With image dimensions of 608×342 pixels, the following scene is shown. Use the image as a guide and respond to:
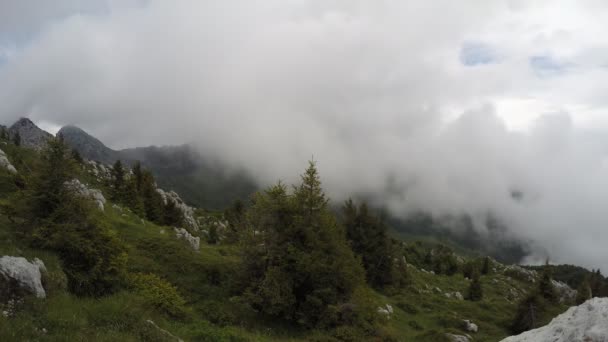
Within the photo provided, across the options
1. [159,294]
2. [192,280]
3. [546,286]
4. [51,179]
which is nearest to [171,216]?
[192,280]

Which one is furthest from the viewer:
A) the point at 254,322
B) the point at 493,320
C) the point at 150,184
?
the point at 150,184

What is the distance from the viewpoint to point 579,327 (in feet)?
28.6

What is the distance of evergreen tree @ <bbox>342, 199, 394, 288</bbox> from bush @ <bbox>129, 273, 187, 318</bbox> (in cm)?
3435

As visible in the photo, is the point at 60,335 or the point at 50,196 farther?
the point at 50,196

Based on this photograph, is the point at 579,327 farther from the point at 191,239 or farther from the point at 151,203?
the point at 151,203

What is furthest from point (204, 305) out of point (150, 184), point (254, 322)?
point (150, 184)

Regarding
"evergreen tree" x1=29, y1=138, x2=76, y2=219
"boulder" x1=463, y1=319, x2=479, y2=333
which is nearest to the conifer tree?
"evergreen tree" x1=29, y1=138, x2=76, y2=219

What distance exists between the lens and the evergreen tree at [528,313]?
37.9m

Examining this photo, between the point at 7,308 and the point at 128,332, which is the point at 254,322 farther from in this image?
the point at 7,308

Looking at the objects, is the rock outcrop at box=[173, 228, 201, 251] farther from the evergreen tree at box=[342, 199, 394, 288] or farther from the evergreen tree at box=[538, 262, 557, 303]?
the evergreen tree at box=[538, 262, 557, 303]

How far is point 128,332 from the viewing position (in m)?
12.5

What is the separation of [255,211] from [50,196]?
41.5 ft

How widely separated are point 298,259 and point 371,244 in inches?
1217

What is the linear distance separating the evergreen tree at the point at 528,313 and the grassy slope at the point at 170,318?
1.19 metres
